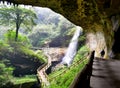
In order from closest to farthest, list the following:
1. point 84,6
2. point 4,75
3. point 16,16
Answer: point 84,6, point 4,75, point 16,16

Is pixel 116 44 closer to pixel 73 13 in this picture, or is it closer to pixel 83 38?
pixel 73 13

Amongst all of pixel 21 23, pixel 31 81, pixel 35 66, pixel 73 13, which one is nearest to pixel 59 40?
pixel 21 23

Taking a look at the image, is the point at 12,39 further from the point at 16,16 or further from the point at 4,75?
the point at 4,75

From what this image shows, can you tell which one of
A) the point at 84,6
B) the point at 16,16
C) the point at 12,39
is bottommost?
the point at 12,39

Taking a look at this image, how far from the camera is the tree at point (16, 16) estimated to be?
3388cm

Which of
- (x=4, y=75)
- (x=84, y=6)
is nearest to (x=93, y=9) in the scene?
(x=84, y=6)

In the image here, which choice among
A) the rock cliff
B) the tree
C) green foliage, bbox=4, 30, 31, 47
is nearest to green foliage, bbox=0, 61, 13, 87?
green foliage, bbox=4, 30, 31, 47

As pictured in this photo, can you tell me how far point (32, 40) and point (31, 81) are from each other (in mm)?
29216

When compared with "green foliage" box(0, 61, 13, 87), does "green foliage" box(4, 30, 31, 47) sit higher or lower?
higher

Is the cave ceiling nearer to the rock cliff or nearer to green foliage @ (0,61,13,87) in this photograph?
the rock cliff

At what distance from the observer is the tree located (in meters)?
33.9

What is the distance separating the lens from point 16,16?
3450cm

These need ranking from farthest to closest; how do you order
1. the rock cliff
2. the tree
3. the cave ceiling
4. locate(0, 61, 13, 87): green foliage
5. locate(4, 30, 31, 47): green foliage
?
the tree
locate(4, 30, 31, 47): green foliage
locate(0, 61, 13, 87): green foliage
the rock cliff
the cave ceiling

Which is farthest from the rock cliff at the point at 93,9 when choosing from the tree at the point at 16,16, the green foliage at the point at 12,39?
the tree at the point at 16,16
